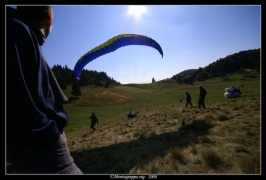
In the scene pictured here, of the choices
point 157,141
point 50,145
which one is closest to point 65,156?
point 50,145

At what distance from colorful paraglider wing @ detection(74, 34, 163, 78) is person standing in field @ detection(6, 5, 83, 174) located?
8.30 meters

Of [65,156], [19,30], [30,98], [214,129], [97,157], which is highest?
[19,30]

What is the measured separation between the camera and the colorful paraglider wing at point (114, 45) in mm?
9553

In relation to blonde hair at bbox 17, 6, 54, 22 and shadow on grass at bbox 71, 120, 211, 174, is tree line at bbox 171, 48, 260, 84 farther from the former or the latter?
blonde hair at bbox 17, 6, 54, 22

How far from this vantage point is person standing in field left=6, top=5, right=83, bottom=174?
1189 millimetres

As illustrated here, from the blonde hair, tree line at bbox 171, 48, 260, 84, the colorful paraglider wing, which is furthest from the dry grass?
tree line at bbox 171, 48, 260, 84

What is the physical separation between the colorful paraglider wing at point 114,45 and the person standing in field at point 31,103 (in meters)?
8.30

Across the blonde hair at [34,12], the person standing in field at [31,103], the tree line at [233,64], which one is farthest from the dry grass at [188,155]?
the tree line at [233,64]

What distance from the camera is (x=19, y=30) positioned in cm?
123

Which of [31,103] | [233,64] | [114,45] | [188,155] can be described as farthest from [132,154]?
[233,64]
